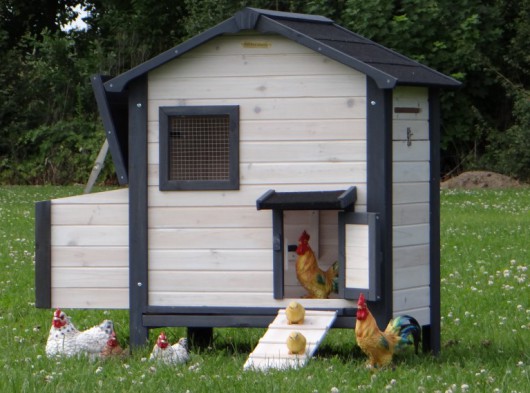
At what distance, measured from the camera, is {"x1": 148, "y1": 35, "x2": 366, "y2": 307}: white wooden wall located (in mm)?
6492

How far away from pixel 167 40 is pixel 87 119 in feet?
11.1

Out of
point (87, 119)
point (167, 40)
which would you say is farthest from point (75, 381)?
point (167, 40)

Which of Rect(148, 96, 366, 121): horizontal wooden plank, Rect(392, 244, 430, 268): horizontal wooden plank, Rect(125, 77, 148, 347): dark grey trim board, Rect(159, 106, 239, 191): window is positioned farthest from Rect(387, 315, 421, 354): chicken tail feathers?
Rect(125, 77, 148, 347): dark grey trim board

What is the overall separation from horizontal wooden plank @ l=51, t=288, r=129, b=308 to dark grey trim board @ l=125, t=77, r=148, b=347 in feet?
0.32

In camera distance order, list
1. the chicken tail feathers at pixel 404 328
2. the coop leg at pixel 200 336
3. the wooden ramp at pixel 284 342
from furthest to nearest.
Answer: the coop leg at pixel 200 336 → the chicken tail feathers at pixel 404 328 → the wooden ramp at pixel 284 342

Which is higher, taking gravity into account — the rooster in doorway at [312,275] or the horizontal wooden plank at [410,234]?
the horizontal wooden plank at [410,234]

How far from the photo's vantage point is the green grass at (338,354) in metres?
5.31

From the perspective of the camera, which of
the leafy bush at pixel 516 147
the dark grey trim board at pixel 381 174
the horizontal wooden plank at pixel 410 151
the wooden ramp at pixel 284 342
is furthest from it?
the leafy bush at pixel 516 147

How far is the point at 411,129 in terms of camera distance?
6773 millimetres

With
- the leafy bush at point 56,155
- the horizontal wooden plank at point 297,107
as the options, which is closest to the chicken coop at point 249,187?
the horizontal wooden plank at point 297,107

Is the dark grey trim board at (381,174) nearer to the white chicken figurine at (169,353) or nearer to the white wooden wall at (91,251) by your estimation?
the white chicken figurine at (169,353)

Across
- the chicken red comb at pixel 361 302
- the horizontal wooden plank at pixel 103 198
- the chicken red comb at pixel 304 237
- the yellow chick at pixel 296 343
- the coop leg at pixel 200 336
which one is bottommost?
the coop leg at pixel 200 336

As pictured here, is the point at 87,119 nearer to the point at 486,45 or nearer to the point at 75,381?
the point at 486,45

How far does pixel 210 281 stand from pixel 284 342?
77 cm
